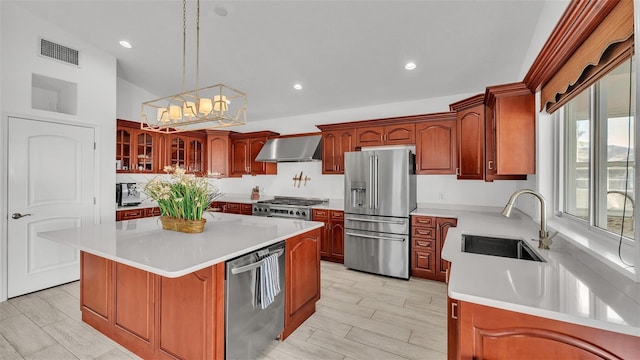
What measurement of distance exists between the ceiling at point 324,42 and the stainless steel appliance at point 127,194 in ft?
5.95

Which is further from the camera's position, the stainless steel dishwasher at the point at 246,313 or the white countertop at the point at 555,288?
the stainless steel dishwasher at the point at 246,313

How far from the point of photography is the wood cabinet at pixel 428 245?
11.1 feet

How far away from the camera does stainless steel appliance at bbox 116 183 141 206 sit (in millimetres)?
4289

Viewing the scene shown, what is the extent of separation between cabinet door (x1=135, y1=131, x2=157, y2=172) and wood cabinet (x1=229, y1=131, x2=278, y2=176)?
54.9 inches

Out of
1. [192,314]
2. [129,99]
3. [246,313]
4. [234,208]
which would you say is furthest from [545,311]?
[129,99]

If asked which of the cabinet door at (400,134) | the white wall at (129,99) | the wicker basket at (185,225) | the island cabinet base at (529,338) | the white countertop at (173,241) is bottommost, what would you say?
the island cabinet base at (529,338)

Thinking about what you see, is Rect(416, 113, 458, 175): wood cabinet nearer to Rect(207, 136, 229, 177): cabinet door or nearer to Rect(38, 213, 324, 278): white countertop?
Rect(38, 213, 324, 278): white countertop

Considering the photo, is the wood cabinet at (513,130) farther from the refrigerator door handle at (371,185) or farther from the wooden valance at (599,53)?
the refrigerator door handle at (371,185)

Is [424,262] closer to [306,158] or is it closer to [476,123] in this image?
[476,123]

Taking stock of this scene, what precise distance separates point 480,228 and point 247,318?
2.12 metres

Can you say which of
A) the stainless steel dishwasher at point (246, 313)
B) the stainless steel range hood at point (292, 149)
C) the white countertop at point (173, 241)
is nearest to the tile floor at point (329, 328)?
the stainless steel dishwasher at point (246, 313)

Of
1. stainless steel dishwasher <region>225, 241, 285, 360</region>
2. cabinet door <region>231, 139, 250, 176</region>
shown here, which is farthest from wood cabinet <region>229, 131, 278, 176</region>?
stainless steel dishwasher <region>225, 241, 285, 360</region>

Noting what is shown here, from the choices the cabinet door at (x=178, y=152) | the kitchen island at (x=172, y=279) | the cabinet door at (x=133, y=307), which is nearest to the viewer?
the kitchen island at (x=172, y=279)

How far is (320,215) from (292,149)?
50.3 inches
